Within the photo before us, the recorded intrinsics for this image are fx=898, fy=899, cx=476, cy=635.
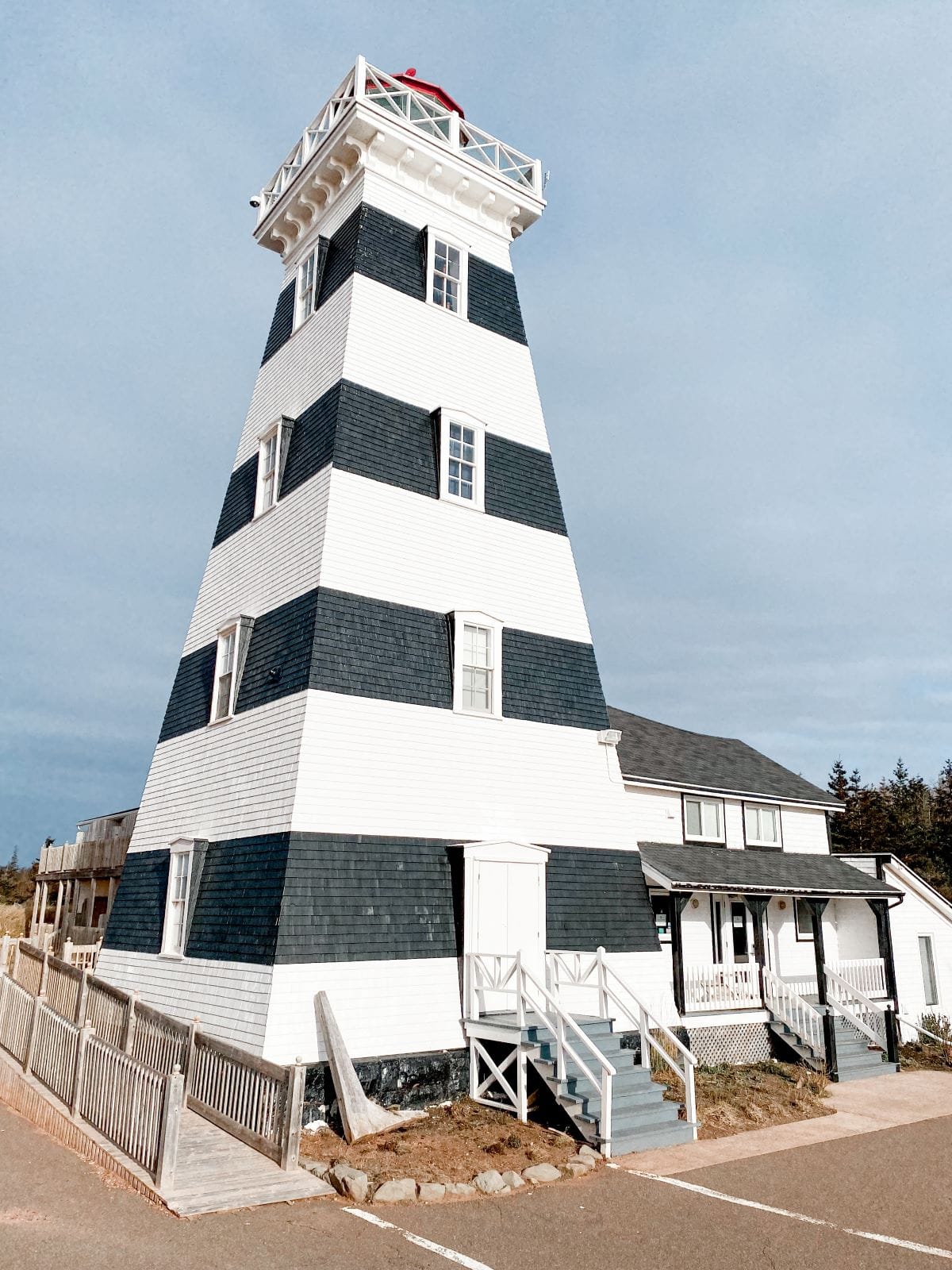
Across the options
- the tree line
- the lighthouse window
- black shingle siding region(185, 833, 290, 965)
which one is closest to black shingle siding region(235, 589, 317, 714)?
black shingle siding region(185, 833, 290, 965)

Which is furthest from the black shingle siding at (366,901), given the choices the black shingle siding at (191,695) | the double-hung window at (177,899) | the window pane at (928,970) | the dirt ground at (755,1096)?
the window pane at (928,970)

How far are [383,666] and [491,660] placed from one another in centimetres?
225

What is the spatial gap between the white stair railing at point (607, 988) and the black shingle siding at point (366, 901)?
1873 millimetres

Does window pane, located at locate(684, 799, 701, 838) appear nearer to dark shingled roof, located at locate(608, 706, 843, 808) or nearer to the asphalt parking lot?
dark shingled roof, located at locate(608, 706, 843, 808)

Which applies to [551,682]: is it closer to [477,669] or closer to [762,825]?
[477,669]

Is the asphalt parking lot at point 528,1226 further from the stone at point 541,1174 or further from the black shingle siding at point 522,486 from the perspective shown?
the black shingle siding at point 522,486

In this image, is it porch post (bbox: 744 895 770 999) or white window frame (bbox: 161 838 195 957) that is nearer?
white window frame (bbox: 161 838 195 957)

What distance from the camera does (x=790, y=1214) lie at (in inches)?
362

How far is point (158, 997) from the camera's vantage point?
14.9m

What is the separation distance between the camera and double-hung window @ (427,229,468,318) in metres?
18.4

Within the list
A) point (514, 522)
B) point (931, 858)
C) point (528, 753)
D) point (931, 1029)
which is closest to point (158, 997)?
point (528, 753)

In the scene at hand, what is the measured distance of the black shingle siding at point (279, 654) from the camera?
14242 millimetres

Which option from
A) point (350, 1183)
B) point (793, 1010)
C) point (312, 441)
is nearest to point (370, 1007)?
point (350, 1183)

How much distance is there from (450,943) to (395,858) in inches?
63.4
